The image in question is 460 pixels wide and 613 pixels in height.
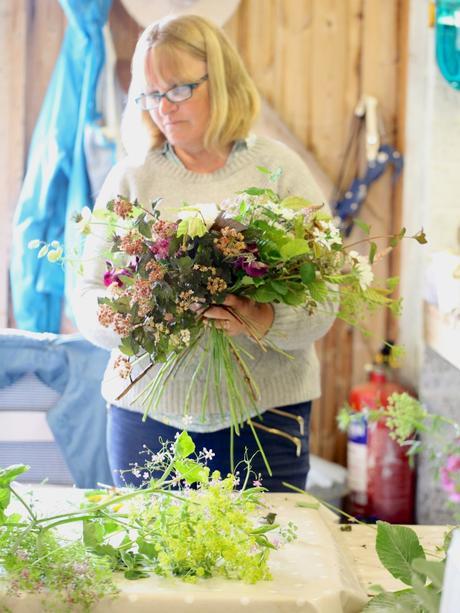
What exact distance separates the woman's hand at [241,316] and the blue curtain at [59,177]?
1.43 m

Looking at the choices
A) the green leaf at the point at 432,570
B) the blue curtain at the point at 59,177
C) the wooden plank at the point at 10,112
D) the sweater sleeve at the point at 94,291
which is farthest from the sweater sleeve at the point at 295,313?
the wooden plank at the point at 10,112

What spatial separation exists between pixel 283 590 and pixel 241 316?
53 cm

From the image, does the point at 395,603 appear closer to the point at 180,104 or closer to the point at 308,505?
the point at 308,505

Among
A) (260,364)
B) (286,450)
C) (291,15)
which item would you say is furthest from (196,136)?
(291,15)

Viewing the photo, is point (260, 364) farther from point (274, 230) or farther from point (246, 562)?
point (246, 562)

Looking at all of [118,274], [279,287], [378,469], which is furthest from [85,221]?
[378,469]

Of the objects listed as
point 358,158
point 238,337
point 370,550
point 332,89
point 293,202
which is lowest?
point 370,550

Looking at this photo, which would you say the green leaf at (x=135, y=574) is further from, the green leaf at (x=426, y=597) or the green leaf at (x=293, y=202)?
the green leaf at (x=293, y=202)

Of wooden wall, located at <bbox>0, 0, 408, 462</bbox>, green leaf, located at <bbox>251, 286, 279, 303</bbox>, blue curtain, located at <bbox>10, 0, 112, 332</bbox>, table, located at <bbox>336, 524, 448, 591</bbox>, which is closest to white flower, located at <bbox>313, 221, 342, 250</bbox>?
green leaf, located at <bbox>251, 286, 279, 303</bbox>

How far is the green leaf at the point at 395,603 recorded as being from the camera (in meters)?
1.13

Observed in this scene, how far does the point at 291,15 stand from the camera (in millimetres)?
3316

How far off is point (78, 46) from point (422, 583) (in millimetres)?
2389

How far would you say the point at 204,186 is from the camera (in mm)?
1982

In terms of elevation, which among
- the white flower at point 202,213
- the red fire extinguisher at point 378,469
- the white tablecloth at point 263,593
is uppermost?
the white flower at point 202,213
